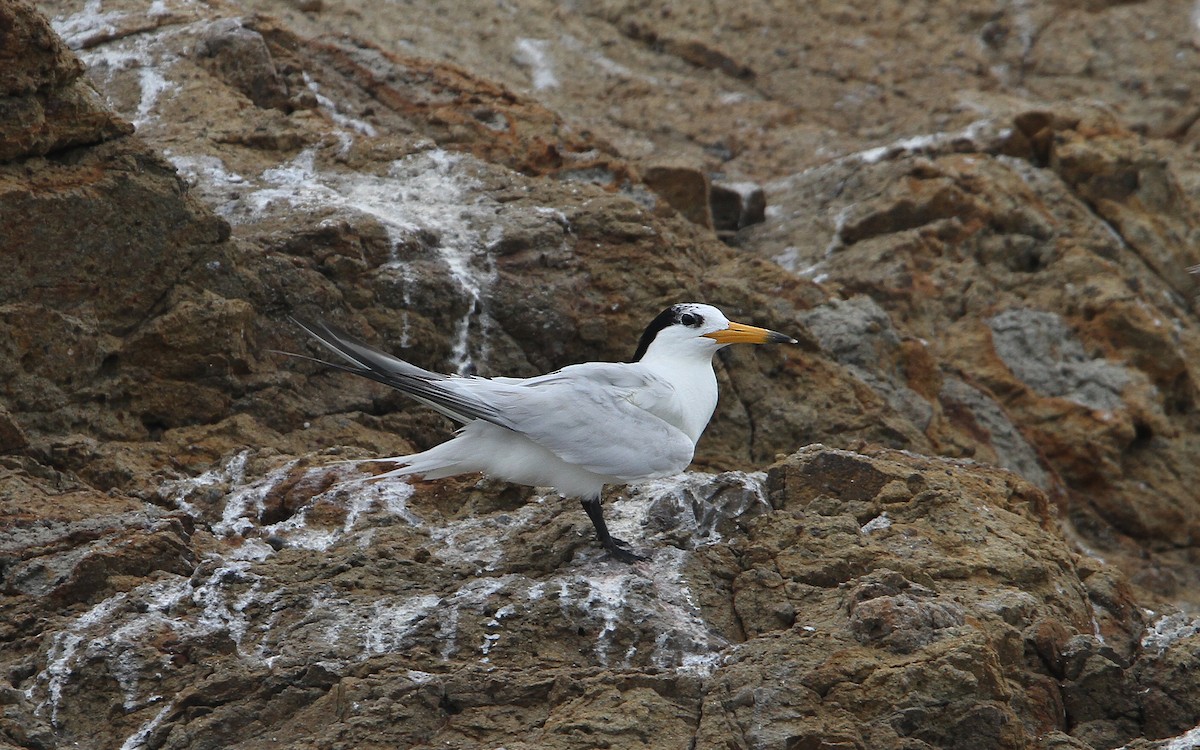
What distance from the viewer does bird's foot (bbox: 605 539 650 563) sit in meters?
7.78

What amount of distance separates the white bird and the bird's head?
1.84 feet

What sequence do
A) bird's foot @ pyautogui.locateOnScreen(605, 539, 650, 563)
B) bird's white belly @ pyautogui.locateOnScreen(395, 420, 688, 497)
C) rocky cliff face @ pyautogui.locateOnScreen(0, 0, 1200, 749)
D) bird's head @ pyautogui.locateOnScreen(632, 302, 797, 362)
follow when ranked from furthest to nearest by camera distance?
bird's head @ pyautogui.locateOnScreen(632, 302, 797, 362) < bird's white belly @ pyautogui.locateOnScreen(395, 420, 688, 497) < bird's foot @ pyautogui.locateOnScreen(605, 539, 650, 563) < rocky cliff face @ pyautogui.locateOnScreen(0, 0, 1200, 749)

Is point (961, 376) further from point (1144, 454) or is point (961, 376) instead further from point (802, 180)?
point (802, 180)

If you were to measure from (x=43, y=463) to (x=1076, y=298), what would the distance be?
886cm

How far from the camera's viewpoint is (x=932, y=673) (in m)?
6.54

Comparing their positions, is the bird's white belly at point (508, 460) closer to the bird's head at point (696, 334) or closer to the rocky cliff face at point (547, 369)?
the rocky cliff face at point (547, 369)

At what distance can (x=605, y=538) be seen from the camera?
789cm

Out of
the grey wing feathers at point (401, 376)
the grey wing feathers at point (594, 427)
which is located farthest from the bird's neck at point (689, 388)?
the grey wing feathers at point (401, 376)

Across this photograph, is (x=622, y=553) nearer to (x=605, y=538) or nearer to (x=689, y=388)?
(x=605, y=538)

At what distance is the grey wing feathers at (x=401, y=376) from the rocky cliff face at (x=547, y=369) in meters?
0.78

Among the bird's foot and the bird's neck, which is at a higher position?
the bird's neck

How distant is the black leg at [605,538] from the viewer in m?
7.80

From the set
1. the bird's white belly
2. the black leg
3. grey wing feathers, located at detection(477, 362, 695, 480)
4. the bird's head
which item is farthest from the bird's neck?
the black leg

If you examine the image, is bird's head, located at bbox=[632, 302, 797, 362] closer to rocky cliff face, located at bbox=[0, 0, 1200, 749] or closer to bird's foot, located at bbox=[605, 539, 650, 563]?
rocky cliff face, located at bbox=[0, 0, 1200, 749]
